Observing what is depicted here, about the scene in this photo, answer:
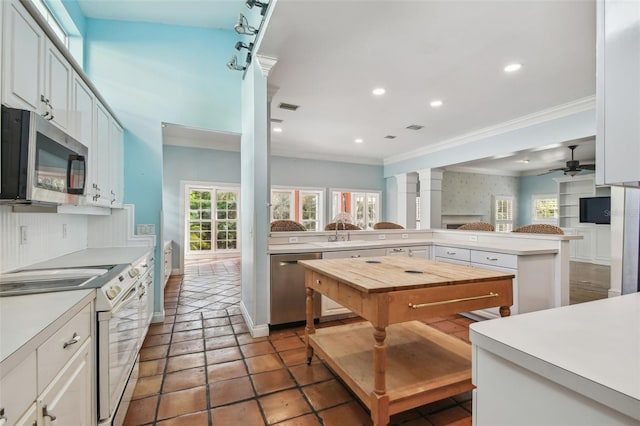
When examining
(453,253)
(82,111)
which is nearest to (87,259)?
(82,111)

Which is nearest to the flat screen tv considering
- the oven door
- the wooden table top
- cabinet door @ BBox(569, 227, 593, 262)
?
cabinet door @ BBox(569, 227, 593, 262)

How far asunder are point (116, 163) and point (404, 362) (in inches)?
125

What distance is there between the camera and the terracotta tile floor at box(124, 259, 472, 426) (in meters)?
1.72

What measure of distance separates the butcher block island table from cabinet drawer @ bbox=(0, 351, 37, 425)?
126 centimetres

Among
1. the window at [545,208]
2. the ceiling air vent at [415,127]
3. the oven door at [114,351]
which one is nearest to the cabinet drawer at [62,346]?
the oven door at [114,351]

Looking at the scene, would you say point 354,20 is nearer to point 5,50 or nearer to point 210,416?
point 5,50

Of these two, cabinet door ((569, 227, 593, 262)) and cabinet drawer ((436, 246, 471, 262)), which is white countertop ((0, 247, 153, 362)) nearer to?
cabinet drawer ((436, 246, 471, 262))

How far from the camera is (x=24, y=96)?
140 cm

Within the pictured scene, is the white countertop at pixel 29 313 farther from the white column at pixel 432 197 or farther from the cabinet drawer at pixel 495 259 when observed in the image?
the white column at pixel 432 197

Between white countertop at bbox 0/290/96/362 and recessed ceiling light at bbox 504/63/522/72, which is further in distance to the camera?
recessed ceiling light at bbox 504/63/522/72

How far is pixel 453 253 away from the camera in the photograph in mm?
3645

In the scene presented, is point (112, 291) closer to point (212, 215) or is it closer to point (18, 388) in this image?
point (18, 388)

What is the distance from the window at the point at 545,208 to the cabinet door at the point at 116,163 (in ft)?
34.8

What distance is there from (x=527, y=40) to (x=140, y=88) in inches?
155
